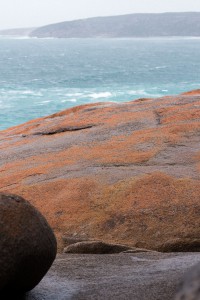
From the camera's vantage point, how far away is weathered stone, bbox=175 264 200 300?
13.3 feet

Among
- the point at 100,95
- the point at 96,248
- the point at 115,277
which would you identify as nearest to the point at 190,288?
the point at 115,277

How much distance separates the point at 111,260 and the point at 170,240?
5.69 feet

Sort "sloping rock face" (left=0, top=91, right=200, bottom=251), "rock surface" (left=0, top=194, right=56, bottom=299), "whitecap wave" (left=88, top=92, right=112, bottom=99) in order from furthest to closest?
1. "whitecap wave" (left=88, top=92, right=112, bottom=99)
2. "sloping rock face" (left=0, top=91, right=200, bottom=251)
3. "rock surface" (left=0, top=194, right=56, bottom=299)

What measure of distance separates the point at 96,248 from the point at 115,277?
219cm

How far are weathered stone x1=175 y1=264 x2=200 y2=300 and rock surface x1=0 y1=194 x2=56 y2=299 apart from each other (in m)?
3.21

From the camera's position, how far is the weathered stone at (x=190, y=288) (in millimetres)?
4039

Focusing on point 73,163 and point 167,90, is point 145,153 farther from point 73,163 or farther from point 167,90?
point 167,90

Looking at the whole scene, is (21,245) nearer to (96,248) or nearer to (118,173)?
(96,248)

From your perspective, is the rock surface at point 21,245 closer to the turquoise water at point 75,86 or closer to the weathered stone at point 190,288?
the weathered stone at point 190,288

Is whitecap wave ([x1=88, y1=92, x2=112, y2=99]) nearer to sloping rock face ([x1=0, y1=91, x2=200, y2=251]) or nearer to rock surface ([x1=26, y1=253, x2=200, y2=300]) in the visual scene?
sloping rock face ([x1=0, y1=91, x2=200, y2=251])

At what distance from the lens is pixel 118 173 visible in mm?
13672

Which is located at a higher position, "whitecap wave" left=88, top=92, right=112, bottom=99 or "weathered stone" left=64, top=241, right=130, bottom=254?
"weathered stone" left=64, top=241, right=130, bottom=254

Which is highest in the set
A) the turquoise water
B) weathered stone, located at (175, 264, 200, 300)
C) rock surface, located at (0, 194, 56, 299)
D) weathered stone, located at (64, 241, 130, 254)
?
weathered stone, located at (175, 264, 200, 300)

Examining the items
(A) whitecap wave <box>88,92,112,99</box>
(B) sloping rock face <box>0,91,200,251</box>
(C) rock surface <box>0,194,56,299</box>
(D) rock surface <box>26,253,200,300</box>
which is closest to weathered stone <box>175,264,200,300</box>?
(D) rock surface <box>26,253,200,300</box>
